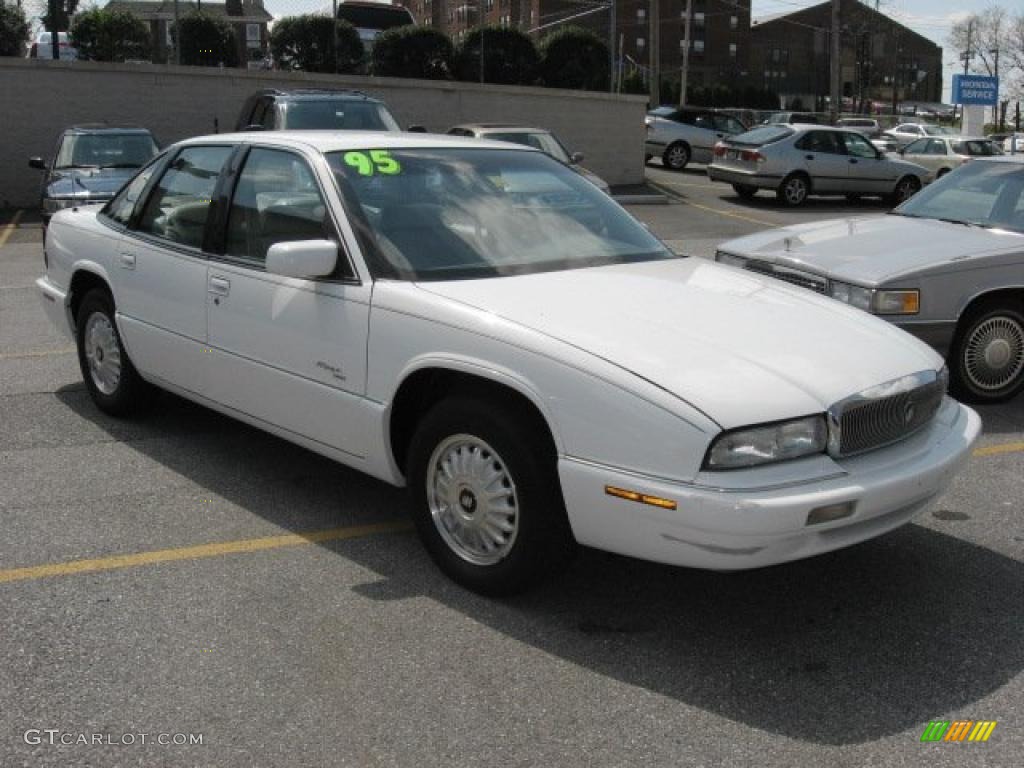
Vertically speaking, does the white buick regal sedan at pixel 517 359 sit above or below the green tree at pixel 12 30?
below

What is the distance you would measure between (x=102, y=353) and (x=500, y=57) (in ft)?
78.1

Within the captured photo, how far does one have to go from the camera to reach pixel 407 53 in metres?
26.6

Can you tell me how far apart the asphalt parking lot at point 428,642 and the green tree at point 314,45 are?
72.6 ft

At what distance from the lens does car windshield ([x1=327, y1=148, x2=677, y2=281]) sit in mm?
4379

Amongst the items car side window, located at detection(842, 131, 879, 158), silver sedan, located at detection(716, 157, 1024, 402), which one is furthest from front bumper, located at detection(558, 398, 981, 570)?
car side window, located at detection(842, 131, 879, 158)

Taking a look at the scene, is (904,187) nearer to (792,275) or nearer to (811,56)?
(792,275)

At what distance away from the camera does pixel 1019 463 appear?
5.73m

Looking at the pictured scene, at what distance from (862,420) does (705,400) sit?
633mm

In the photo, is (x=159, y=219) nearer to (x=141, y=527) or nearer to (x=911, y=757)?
(x=141, y=527)

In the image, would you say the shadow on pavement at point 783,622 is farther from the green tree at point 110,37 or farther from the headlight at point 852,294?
the green tree at point 110,37

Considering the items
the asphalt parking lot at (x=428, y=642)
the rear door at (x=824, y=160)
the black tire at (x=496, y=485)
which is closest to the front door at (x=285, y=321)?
the black tire at (x=496, y=485)

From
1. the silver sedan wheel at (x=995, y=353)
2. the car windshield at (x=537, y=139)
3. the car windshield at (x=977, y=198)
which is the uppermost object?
the car windshield at (x=537, y=139)

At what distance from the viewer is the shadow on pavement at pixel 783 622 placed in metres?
3.35

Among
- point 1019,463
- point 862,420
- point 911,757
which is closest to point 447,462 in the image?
point 862,420
